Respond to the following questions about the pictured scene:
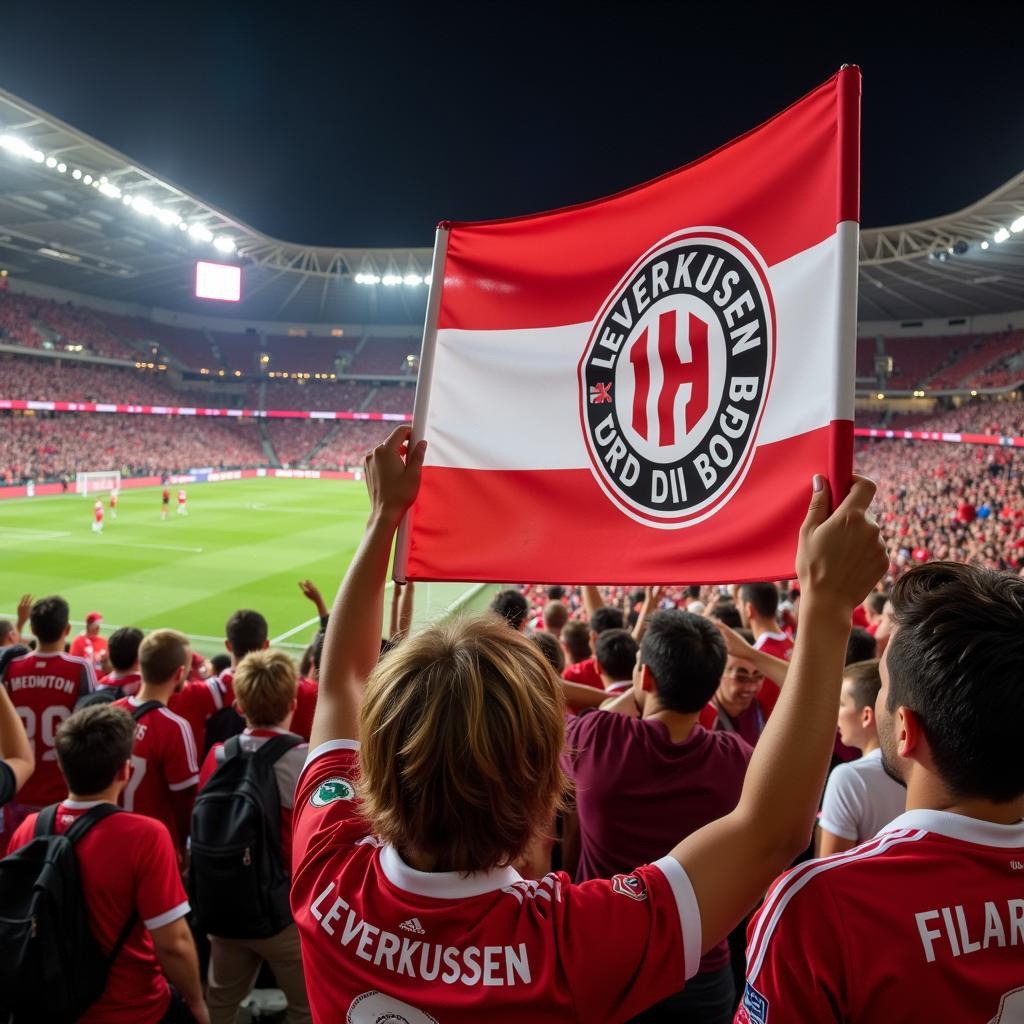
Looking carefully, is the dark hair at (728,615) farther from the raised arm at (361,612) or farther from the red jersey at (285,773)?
the raised arm at (361,612)

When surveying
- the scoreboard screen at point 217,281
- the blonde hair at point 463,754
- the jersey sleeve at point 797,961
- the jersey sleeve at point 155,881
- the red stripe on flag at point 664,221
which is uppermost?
the scoreboard screen at point 217,281

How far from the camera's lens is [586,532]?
2.60 m

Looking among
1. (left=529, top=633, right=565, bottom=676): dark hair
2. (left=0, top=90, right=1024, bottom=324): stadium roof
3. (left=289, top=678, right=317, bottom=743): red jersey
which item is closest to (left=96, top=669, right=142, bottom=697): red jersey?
(left=289, top=678, right=317, bottom=743): red jersey

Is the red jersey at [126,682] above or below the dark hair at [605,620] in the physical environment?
below

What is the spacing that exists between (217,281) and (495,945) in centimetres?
4955

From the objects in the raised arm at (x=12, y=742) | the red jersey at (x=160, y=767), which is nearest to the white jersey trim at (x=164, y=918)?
the raised arm at (x=12, y=742)

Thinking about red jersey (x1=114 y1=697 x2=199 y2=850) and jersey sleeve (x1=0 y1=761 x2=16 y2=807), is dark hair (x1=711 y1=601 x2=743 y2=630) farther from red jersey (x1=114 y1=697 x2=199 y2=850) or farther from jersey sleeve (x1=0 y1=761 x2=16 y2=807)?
jersey sleeve (x1=0 y1=761 x2=16 y2=807)

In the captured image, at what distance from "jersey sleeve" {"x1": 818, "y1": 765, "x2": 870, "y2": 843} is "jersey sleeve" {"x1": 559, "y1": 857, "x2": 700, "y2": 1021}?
190cm

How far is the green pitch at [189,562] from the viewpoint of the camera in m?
15.9

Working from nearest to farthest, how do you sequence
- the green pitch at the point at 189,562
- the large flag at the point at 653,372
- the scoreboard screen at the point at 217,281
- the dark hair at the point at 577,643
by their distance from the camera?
1. the large flag at the point at 653,372
2. the dark hair at the point at 577,643
3. the green pitch at the point at 189,562
4. the scoreboard screen at the point at 217,281

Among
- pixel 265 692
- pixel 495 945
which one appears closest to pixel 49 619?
pixel 265 692

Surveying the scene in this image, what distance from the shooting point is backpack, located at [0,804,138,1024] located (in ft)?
7.75

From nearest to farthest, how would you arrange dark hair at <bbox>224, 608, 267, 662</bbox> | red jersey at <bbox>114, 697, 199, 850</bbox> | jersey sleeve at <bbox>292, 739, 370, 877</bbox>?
1. jersey sleeve at <bbox>292, 739, 370, 877</bbox>
2. red jersey at <bbox>114, 697, 199, 850</bbox>
3. dark hair at <bbox>224, 608, 267, 662</bbox>

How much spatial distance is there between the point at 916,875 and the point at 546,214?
2593mm
